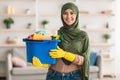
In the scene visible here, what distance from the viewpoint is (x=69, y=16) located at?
1963 millimetres

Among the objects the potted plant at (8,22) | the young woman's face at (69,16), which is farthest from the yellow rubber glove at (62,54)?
the potted plant at (8,22)

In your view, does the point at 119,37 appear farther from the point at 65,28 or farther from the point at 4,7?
the point at 65,28

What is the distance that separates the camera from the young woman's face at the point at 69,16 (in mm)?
1967

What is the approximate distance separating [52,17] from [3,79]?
1.90 metres

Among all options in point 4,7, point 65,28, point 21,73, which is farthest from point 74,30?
point 4,7

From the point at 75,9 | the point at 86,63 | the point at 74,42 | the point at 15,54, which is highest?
the point at 75,9

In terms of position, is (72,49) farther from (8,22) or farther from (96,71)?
(8,22)

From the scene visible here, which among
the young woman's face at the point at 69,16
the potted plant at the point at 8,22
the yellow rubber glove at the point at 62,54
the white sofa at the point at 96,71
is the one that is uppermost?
the young woman's face at the point at 69,16

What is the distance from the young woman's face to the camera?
1967mm

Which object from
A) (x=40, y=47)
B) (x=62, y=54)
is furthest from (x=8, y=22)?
(x=62, y=54)

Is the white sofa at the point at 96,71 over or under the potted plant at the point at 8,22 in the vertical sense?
under

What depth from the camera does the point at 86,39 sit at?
1981mm

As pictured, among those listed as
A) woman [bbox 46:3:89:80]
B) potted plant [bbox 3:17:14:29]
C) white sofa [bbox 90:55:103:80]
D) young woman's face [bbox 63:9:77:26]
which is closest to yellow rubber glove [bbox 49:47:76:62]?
woman [bbox 46:3:89:80]

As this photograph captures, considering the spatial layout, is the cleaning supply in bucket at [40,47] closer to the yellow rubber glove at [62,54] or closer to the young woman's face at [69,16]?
the yellow rubber glove at [62,54]
